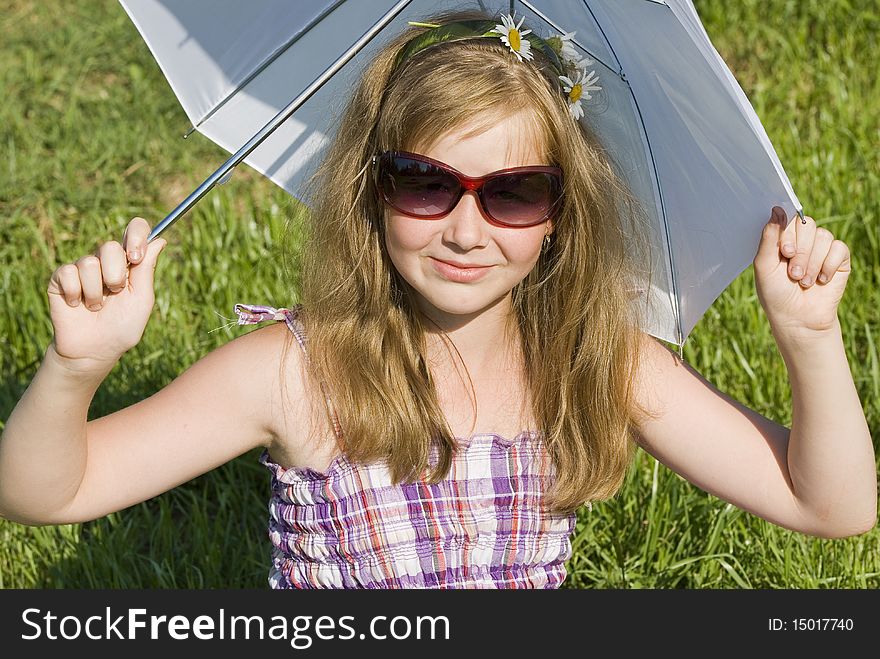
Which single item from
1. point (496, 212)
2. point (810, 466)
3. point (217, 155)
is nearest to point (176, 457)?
point (496, 212)

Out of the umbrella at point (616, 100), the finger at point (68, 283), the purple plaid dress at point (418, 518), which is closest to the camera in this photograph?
the finger at point (68, 283)

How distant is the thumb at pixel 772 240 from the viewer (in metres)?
1.94

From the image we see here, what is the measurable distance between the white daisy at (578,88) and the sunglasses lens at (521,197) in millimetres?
150

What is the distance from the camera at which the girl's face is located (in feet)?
6.32

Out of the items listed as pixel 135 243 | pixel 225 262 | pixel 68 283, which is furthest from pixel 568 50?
pixel 225 262

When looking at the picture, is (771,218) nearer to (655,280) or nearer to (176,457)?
(655,280)

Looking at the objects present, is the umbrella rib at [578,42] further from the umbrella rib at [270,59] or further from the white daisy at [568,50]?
the umbrella rib at [270,59]

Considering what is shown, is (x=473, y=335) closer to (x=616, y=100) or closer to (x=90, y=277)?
(x=616, y=100)

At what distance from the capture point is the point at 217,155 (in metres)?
4.62

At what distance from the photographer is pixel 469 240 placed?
1.91 m

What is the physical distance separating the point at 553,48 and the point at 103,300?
2.89 feet

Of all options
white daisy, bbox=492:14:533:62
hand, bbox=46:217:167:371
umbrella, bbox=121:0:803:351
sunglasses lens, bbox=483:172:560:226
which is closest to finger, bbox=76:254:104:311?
hand, bbox=46:217:167:371

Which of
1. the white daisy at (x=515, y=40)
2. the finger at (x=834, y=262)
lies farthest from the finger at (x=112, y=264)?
the finger at (x=834, y=262)

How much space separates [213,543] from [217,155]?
2.14 metres
